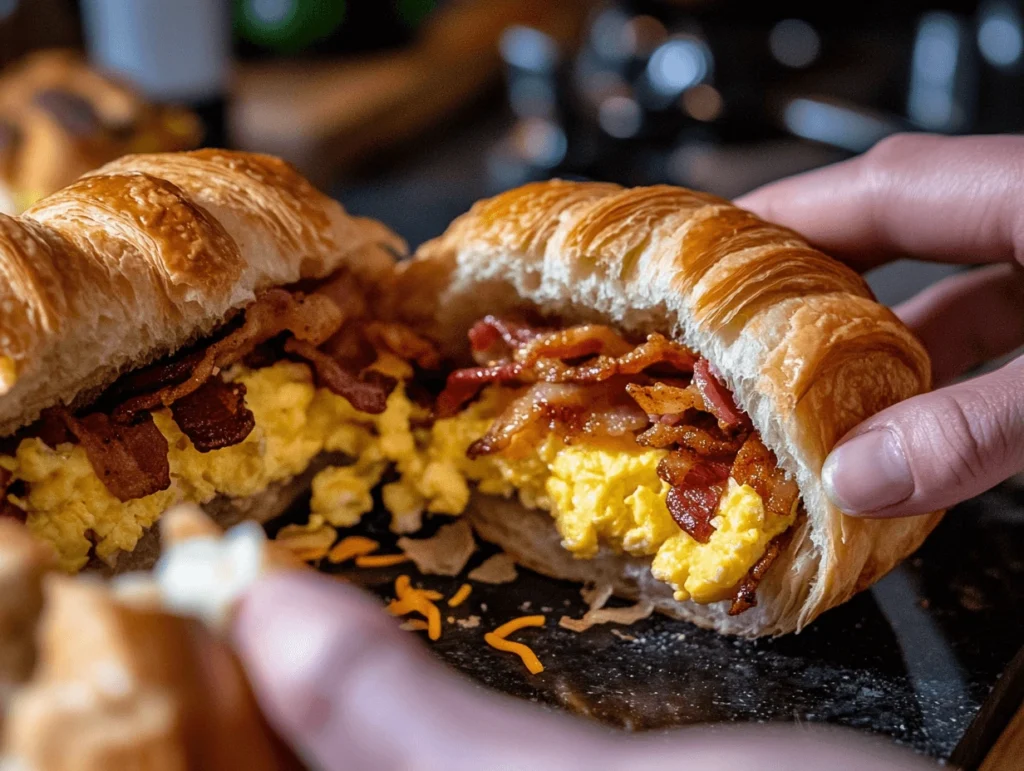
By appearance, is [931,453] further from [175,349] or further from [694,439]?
[175,349]

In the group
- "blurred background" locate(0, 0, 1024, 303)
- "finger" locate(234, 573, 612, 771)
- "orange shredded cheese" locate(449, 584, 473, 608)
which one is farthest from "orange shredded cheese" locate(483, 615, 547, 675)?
"blurred background" locate(0, 0, 1024, 303)

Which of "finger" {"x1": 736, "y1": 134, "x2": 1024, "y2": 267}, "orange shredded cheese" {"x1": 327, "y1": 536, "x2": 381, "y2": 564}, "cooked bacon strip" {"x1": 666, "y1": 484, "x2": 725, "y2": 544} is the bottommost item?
"orange shredded cheese" {"x1": 327, "y1": 536, "x2": 381, "y2": 564}

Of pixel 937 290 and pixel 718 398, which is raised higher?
pixel 718 398

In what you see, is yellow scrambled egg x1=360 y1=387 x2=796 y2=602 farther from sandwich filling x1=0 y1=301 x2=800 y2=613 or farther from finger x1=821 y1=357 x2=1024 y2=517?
finger x1=821 y1=357 x2=1024 y2=517

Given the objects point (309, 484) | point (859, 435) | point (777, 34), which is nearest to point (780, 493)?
point (859, 435)

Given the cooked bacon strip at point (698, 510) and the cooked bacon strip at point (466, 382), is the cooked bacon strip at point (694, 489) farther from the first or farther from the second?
the cooked bacon strip at point (466, 382)

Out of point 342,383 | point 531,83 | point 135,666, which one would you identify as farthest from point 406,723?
point 531,83

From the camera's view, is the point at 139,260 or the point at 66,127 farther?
the point at 66,127
